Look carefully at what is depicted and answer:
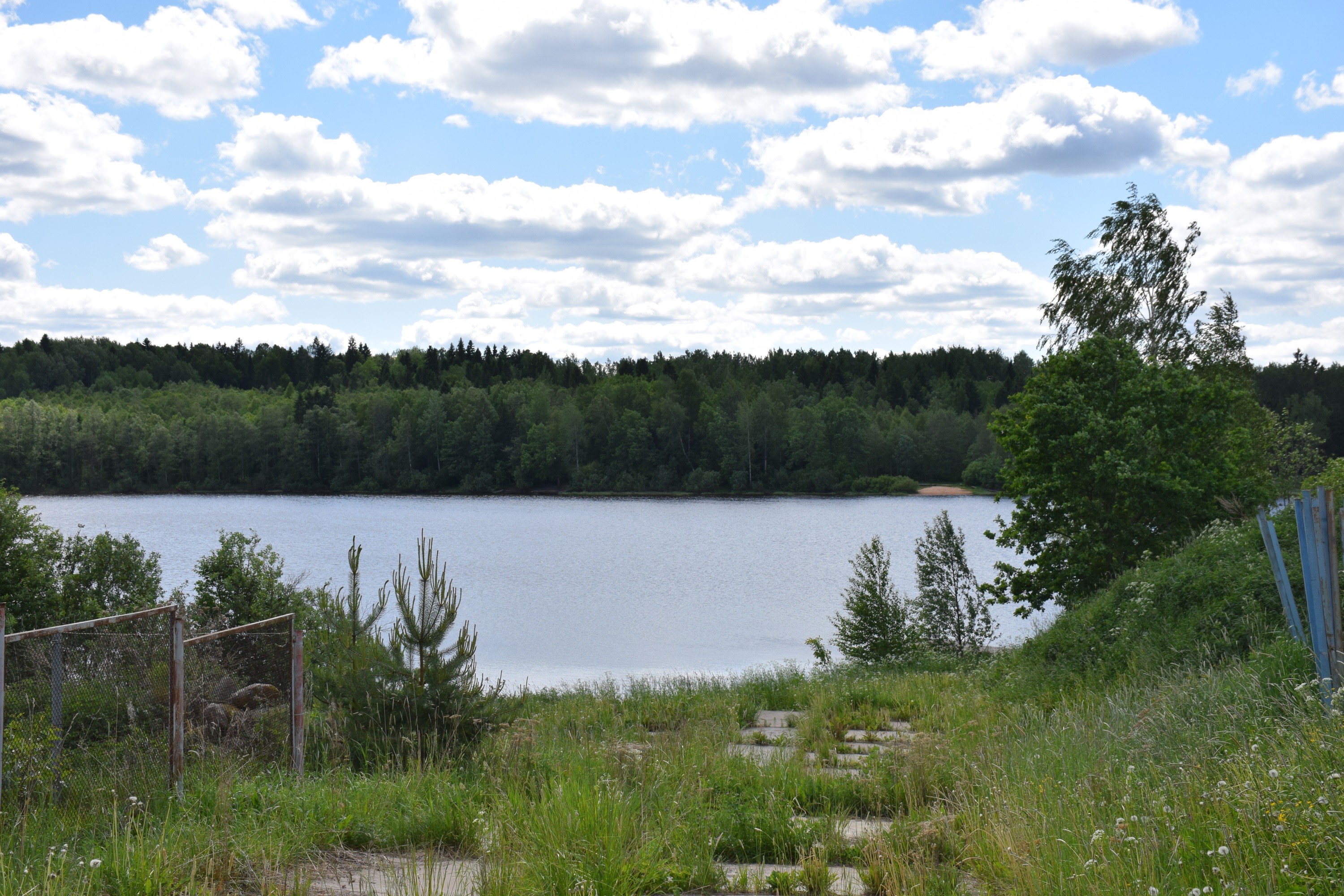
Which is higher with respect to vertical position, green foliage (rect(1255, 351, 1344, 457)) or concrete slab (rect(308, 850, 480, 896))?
green foliage (rect(1255, 351, 1344, 457))

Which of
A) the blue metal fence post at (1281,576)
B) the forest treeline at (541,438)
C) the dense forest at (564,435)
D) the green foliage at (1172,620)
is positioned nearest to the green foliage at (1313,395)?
the dense forest at (564,435)

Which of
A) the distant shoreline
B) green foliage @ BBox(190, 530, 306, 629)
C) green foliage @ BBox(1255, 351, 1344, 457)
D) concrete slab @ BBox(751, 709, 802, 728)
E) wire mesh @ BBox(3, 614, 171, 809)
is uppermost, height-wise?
green foliage @ BBox(1255, 351, 1344, 457)

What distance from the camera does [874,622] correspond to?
86.1 ft

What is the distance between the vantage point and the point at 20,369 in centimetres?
16950

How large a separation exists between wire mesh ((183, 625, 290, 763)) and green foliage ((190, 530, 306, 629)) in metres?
12.1

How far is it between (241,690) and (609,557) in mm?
44143

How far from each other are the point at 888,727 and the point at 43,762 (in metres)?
10.2

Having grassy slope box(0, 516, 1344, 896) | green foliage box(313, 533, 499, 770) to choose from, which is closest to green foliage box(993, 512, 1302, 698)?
grassy slope box(0, 516, 1344, 896)

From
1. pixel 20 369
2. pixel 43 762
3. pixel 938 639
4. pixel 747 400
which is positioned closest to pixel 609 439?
pixel 747 400

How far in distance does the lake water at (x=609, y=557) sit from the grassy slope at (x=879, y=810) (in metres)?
18.6

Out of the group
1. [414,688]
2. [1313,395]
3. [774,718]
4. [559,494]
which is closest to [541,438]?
[559,494]

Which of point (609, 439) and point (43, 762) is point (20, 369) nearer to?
point (609, 439)

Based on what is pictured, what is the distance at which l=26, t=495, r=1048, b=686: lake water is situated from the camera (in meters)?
33.6

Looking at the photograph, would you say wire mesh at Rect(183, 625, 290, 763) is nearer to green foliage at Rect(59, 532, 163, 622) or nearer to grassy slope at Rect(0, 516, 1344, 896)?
grassy slope at Rect(0, 516, 1344, 896)
